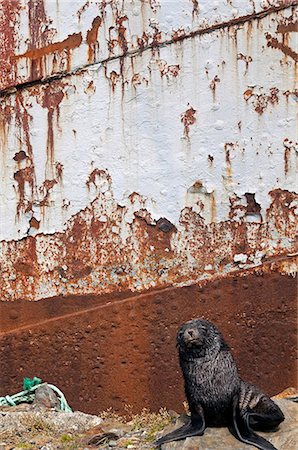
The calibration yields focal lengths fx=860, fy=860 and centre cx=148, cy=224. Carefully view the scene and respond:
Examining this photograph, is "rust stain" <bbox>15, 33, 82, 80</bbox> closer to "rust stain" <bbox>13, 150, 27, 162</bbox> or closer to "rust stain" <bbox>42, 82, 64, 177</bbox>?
"rust stain" <bbox>42, 82, 64, 177</bbox>

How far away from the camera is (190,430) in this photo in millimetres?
4301

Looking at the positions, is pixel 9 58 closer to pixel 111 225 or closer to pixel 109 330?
Result: pixel 111 225

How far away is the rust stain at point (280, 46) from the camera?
524 cm

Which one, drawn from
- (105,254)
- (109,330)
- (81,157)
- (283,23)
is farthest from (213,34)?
(109,330)

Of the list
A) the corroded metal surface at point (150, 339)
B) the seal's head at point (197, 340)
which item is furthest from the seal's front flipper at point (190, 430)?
the corroded metal surface at point (150, 339)

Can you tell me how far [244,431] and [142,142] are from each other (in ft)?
6.47

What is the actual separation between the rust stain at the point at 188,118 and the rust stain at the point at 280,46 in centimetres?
61

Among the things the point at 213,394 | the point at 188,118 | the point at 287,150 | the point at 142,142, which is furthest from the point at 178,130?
the point at 213,394

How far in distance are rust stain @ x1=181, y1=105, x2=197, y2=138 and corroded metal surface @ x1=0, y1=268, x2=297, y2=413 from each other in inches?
37.6

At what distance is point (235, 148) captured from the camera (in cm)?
525

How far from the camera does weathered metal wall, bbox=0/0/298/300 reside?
5230 mm

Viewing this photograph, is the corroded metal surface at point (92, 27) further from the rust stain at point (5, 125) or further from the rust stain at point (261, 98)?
the rust stain at point (261, 98)

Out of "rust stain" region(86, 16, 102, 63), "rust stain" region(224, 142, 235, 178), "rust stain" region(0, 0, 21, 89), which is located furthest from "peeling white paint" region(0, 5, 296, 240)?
"rust stain" region(0, 0, 21, 89)

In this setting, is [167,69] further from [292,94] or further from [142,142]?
[292,94]
